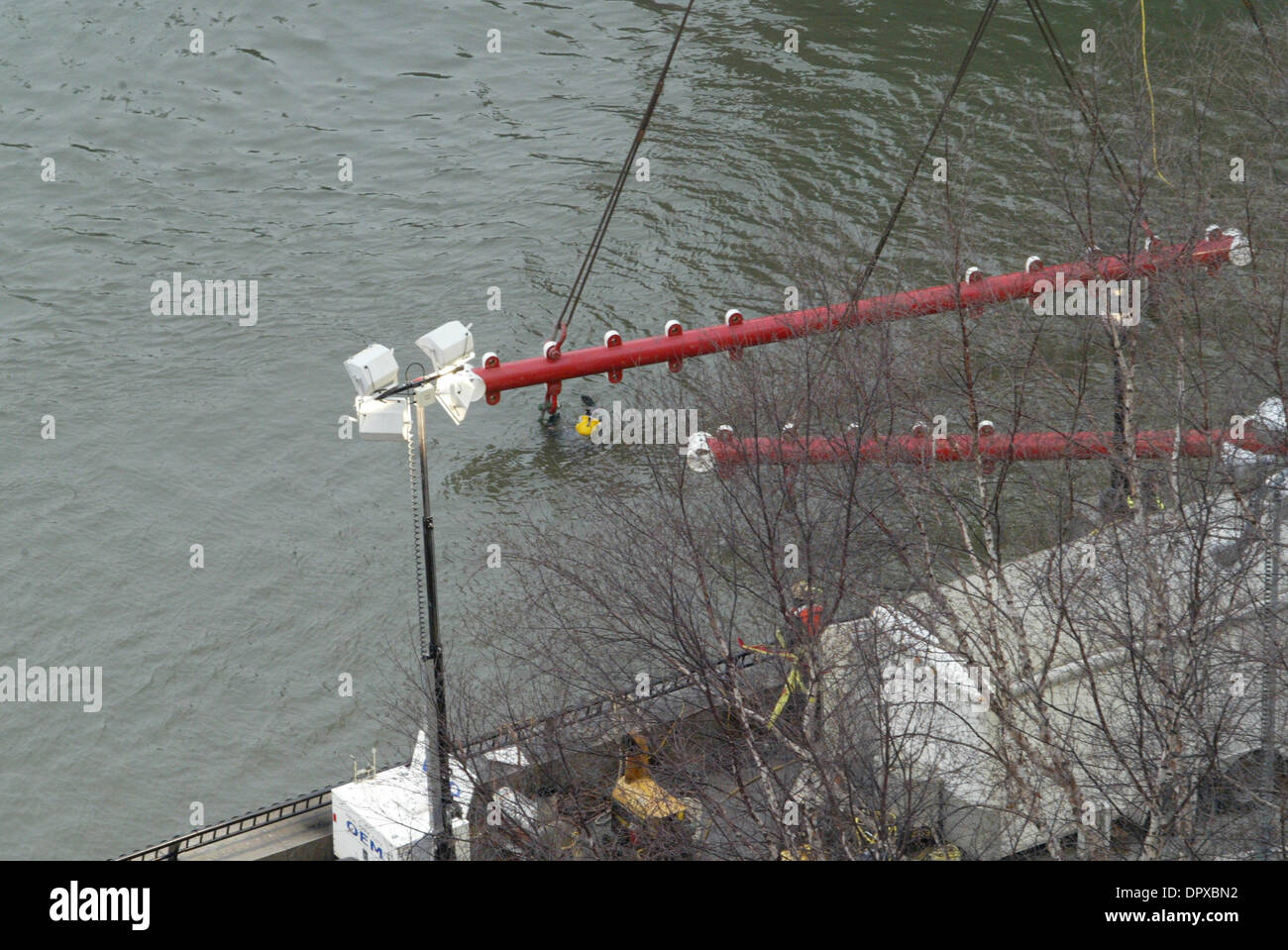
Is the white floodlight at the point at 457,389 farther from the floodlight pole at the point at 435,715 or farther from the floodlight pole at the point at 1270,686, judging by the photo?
the floodlight pole at the point at 1270,686

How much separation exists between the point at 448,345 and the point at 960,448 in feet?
32.5

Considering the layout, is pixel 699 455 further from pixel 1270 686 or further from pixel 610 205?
pixel 1270 686

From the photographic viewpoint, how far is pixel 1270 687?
13398mm

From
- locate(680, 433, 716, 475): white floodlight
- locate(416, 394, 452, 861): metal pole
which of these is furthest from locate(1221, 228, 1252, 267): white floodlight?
locate(416, 394, 452, 861): metal pole

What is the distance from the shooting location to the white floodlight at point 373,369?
43.5 feet

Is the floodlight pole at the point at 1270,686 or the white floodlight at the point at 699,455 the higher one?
the white floodlight at the point at 699,455

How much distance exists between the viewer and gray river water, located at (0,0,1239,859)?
23.1 metres

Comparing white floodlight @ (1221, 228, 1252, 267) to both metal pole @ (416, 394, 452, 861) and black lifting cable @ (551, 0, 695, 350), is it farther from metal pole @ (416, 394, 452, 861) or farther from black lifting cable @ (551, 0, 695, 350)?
metal pole @ (416, 394, 452, 861)

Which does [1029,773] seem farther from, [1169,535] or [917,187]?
[917,187]

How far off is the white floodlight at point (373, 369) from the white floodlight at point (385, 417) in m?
0.11

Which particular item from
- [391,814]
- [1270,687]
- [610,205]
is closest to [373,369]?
[391,814]

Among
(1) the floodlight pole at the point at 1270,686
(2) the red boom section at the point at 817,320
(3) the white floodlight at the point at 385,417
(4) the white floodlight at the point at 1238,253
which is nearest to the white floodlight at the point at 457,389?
(3) the white floodlight at the point at 385,417

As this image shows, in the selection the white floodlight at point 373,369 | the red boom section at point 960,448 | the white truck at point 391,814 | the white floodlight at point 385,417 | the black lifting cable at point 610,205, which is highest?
the black lifting cable at point 610,205
